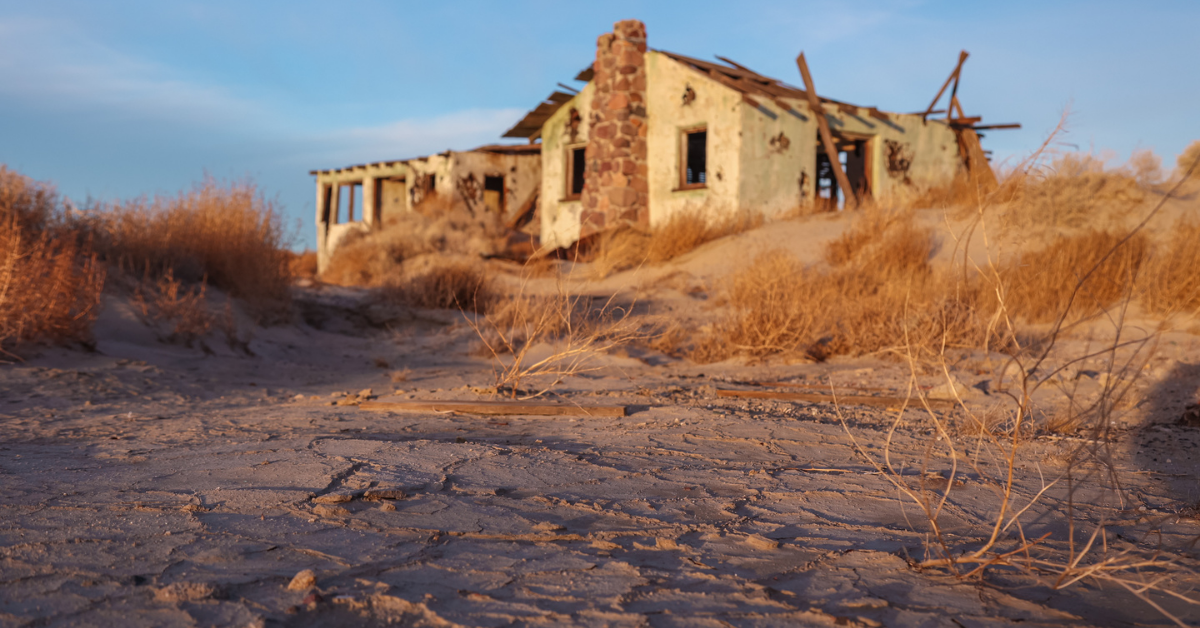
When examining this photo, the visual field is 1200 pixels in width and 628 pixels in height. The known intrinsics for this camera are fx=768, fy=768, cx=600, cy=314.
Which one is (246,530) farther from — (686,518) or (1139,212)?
(1139,212)

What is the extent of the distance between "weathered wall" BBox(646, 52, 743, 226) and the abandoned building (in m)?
0.02

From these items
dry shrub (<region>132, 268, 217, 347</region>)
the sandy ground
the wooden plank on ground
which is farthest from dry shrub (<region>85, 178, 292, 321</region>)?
the wooden plank on ground

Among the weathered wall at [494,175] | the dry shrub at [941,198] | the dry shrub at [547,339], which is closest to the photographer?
the dry shrub at [547,339]

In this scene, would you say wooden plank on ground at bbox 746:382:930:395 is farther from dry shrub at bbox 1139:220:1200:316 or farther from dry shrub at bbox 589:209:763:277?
dry shrub at bbox 589:209:763:277

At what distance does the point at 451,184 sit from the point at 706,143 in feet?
21.1

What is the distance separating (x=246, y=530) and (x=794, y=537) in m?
1.49

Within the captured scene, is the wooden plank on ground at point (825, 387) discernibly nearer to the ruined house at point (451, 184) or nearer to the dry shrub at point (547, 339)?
the dry shrub at point (547, 339)

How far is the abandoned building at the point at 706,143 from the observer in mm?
13500

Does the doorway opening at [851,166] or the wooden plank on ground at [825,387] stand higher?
the doorway opening at [851,166]

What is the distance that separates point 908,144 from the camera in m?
15.8

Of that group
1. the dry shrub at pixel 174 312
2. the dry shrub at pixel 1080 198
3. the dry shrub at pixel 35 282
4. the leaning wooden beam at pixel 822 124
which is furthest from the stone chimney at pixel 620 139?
the dry shrub at pixel 35 282

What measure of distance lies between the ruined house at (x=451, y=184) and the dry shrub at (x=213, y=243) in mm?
8489

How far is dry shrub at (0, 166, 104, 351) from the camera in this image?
521cm

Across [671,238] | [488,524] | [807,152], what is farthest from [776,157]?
[488,524]
